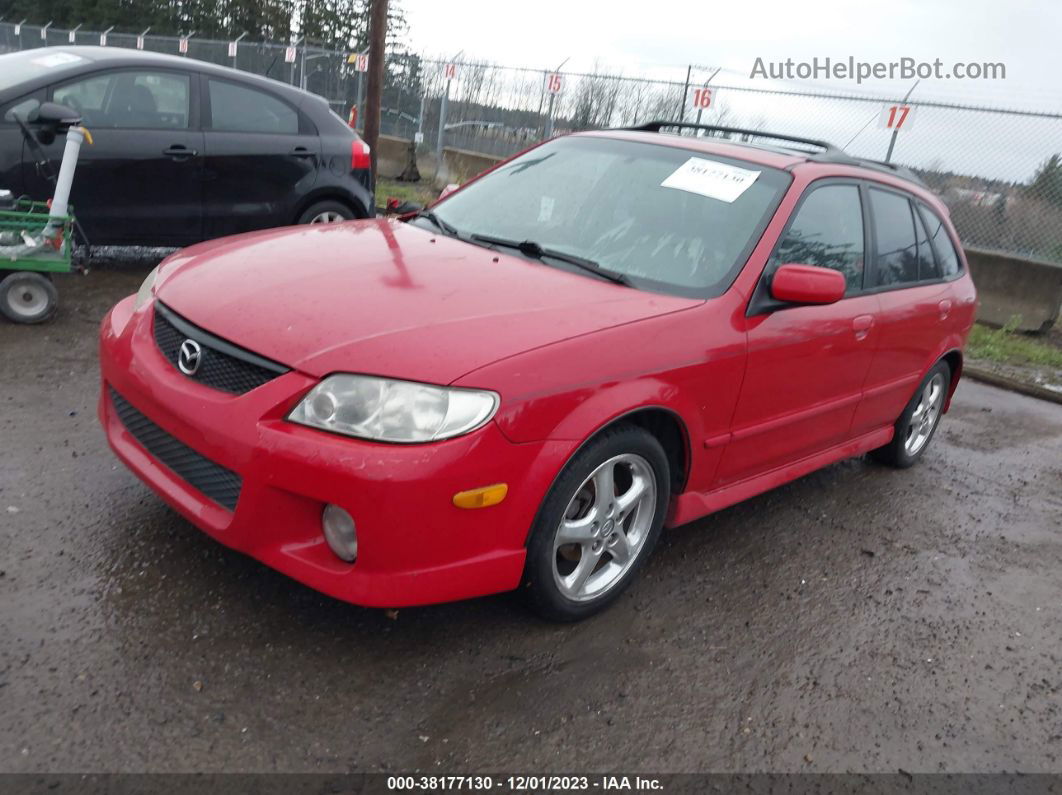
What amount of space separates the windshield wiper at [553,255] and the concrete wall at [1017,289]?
7.08 metres

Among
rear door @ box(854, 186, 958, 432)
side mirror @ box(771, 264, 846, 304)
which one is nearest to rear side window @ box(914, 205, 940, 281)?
rear door @ box(854, 186, 958, 432)

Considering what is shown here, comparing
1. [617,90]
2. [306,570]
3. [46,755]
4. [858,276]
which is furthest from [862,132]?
[46,755]

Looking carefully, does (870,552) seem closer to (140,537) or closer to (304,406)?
(304,406)

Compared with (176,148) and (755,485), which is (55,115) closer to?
(176,148)

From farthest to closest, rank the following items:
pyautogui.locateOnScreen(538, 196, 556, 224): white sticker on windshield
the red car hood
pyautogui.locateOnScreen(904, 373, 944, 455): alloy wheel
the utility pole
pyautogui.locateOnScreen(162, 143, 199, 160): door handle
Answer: the utility pole → pyautogui.locateOnScreen(162, 143, 199, 160): door handle → pyautogui.locateOnScreen(904, 373, 944, 455): alloy wheel → pyautogui.locateOnScreen(538, 196, 556, 224): white sticker on windshield → the red car hood

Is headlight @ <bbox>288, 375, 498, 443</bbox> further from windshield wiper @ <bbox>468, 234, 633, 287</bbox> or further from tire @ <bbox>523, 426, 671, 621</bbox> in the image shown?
windshield wiper @ <bbox>468, 234, 633, 287</bbox>

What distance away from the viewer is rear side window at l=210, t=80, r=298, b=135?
6684 millimetres

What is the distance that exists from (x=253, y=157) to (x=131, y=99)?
89cm

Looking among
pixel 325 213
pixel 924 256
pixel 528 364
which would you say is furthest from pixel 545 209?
pixel 325 213

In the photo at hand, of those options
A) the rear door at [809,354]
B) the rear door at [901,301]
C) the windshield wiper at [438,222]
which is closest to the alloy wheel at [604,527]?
the rear door at [809,354]

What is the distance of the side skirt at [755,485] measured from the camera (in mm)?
3398

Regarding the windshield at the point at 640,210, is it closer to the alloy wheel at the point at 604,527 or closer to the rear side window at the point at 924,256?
the alloy wheel at the point at 604,527

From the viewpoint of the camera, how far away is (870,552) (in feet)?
13.3

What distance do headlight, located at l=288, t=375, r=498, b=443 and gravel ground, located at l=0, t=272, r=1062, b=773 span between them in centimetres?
76
